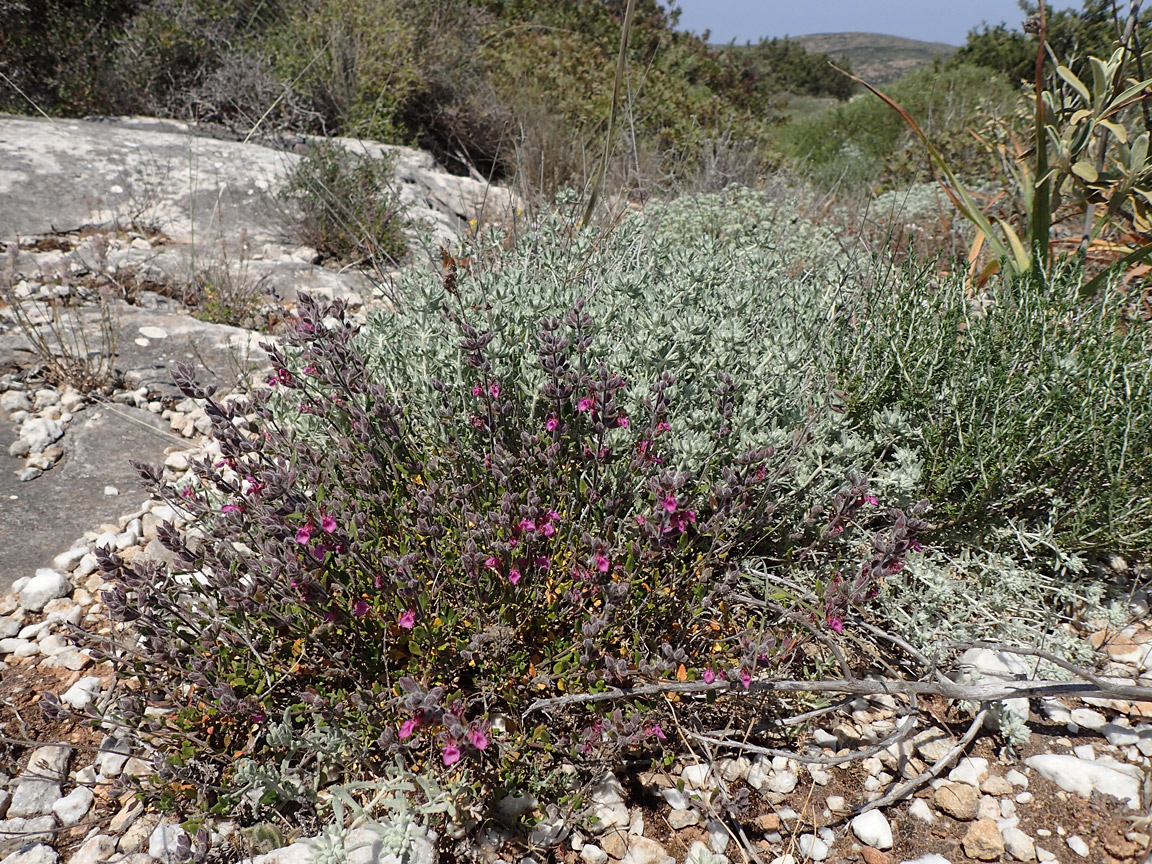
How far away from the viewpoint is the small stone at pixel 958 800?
1.86 m

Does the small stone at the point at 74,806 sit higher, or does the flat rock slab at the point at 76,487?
the flat rock slab at the point at 76,487

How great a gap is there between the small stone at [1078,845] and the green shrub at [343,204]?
4.80 m

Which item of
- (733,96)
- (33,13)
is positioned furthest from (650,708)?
(733,96)

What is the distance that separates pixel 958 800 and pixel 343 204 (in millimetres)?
4982

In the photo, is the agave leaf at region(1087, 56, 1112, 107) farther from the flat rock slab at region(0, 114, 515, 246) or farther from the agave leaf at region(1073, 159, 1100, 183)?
the flat rock slab at region(0, 114, 515, 246)

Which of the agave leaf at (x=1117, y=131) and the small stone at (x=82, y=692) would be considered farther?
the agave leaf at (x=1117, y=131)

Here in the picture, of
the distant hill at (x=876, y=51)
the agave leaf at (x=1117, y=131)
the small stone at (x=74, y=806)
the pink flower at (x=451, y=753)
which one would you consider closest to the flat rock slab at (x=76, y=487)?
the small stone at (x=74, y=806)

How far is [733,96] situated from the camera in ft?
39.7

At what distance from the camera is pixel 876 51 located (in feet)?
185

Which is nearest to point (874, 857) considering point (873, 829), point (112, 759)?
point (873, 829)

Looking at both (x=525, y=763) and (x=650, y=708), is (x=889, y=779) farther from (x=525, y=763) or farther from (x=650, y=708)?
(x=525, y=763)

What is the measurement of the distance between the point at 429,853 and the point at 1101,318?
8.96ft

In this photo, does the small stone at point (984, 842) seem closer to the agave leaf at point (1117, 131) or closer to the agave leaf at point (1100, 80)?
the agave leaf at point (1117, 131)

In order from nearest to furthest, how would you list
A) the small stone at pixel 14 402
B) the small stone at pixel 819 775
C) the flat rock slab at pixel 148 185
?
1. the small stone at pixel 819 775
2. the small stone at pixel 14 402
3. the flat rock slab at pixel 148 185
